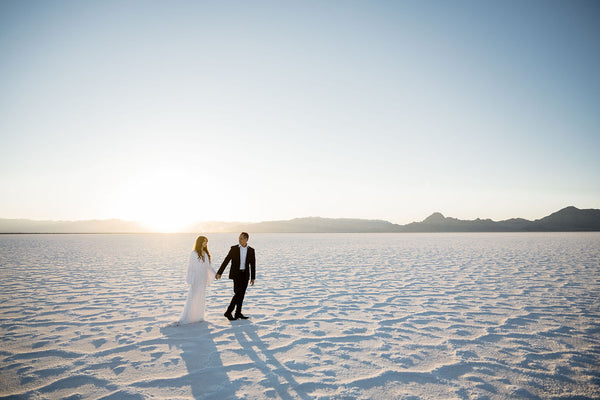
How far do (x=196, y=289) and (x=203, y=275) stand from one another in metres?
0.31

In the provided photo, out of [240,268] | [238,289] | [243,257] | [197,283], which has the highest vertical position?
[243,257]

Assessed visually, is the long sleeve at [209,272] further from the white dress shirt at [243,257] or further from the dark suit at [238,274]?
the white dress shirt at [243,257]

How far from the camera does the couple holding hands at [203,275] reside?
5.83 metres

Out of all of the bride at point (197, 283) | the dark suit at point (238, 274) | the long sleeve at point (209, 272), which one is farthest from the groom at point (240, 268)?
the bride at point (197, 283)

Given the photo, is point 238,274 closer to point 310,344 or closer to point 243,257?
point 243,257

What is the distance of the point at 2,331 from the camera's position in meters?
5.39

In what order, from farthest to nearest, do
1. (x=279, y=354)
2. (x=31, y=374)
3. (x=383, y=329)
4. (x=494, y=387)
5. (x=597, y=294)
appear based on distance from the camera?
(x=597, y=294), (x=383, y=329), (x=279, y=354), (x=31, y=374), (x=494, y=387)

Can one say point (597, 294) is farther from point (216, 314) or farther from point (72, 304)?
point (72, 304)

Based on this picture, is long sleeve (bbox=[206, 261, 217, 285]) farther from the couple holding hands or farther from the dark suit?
the dark suit

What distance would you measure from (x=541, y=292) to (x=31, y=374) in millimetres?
11422

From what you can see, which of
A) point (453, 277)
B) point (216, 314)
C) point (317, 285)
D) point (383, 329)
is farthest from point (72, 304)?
point (453, 277)

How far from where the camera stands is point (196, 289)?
233 inches

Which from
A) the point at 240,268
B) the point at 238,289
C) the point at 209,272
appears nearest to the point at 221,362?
the point at 238,289

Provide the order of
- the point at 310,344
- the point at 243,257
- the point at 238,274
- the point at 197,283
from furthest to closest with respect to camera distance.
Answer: the point at 243,257
the point at 238,274
the point at 197,283
the point at 310,344
